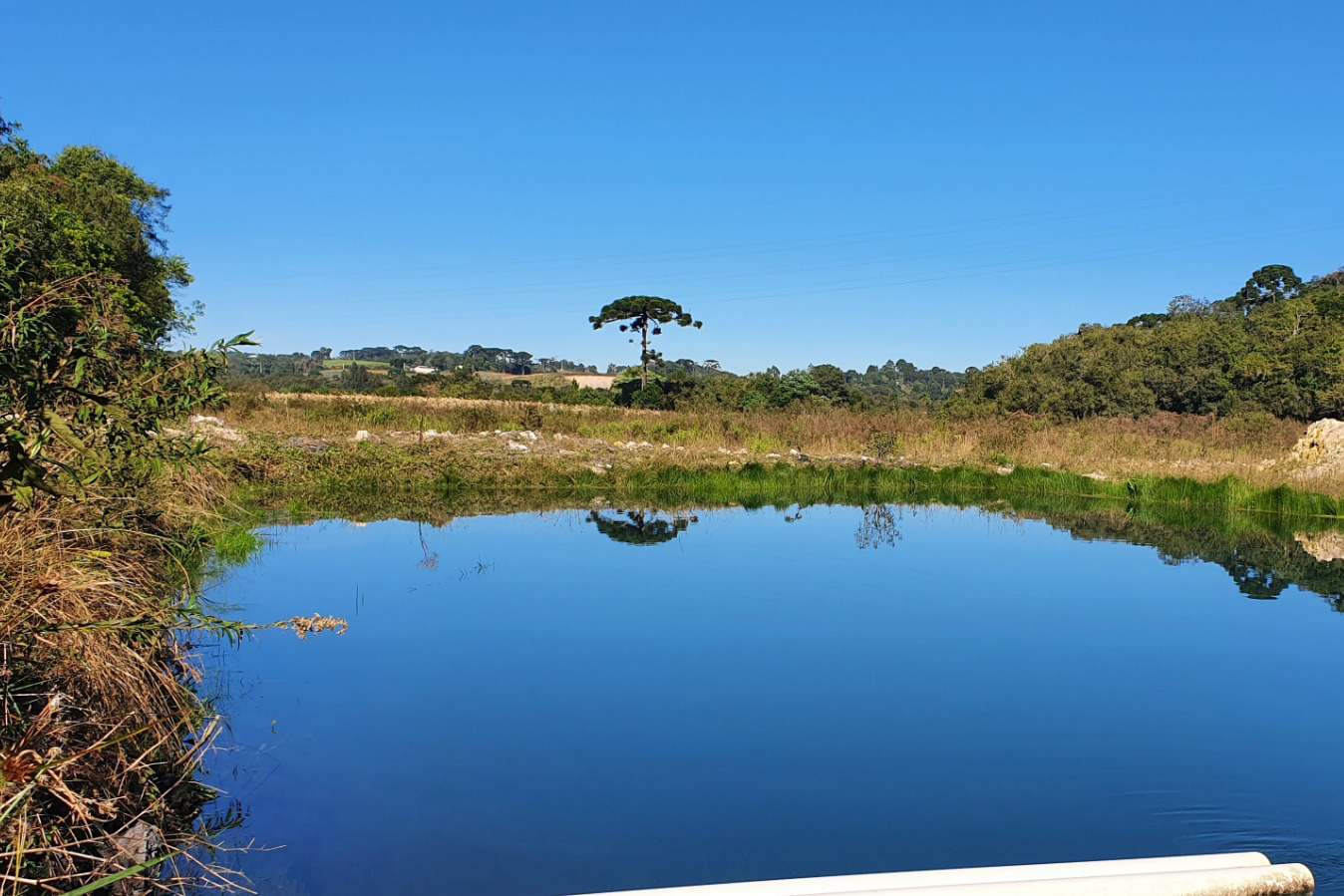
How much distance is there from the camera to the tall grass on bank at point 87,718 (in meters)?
3.11

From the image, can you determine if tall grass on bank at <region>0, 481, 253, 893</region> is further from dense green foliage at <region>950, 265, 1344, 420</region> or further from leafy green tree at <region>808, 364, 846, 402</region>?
leafy green tree at <region>808, 364, 846, 402</region>

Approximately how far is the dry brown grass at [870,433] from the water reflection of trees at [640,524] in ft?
13.2

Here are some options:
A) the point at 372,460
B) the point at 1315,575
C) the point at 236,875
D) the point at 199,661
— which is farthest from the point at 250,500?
the point at 1315,575

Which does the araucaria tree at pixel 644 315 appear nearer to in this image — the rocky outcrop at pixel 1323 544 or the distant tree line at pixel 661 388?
the distant tree line at pixel 661 388

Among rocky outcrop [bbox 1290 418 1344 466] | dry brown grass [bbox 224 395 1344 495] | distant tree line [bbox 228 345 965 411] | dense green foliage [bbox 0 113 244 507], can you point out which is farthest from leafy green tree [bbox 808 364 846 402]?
dense green foliage [bbox 0 113 244 507]

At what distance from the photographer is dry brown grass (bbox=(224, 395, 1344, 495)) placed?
18.9 metres

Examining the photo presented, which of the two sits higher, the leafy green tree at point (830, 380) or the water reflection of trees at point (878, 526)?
the leafy green tree at point (830, 380)

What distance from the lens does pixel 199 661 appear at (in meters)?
6.47

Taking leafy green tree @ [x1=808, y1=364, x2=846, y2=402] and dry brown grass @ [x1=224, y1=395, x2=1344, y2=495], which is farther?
leafy green tree @ [x1=808, y1=364, x2=846, y2=402]

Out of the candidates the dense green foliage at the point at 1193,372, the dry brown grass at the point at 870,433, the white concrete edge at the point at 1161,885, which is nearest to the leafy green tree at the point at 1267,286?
the dense green foliage at the point at 1193,372

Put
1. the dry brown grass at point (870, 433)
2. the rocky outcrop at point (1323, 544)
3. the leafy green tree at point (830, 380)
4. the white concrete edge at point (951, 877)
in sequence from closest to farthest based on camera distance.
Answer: the white concrete edge at point (951, 877), the rocky outcrop at point (1323, 544), the dry brown grass at point (870, 433), the leafy green tree at point (830, 380)

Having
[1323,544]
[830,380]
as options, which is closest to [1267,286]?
[830,380]

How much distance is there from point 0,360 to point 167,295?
86.7 feet

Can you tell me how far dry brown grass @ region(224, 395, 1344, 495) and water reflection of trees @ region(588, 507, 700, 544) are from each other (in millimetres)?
4024
